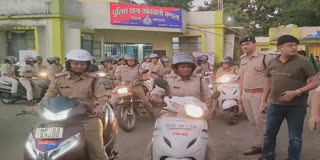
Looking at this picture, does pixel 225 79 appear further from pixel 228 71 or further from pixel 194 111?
pixel 194 111

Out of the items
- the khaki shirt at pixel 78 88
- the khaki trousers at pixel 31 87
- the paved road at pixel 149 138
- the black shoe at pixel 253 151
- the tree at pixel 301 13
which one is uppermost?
the tree at pixel 301 13

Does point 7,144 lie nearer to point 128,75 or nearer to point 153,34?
point 128,75

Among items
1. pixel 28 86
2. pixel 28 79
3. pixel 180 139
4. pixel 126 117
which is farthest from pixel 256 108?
pixel 28 79

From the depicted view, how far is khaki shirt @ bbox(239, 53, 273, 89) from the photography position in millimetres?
5086

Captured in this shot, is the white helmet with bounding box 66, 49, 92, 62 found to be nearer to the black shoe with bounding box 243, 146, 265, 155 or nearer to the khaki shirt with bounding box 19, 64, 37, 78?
the black shoe with bounding box 243, 146, 265, 155

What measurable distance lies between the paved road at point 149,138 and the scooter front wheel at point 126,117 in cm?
12

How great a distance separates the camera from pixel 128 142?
20.3 ft

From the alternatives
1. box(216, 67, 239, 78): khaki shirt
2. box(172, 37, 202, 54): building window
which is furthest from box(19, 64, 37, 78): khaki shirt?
box(172, 37, 202, 54): building window

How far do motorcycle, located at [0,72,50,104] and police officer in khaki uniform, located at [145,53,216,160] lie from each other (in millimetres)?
7474

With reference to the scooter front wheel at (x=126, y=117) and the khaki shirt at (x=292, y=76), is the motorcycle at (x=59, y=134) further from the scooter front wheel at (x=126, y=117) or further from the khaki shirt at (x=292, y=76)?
the scooter front wheel at (x=126, y=117)

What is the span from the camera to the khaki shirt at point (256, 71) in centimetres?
509

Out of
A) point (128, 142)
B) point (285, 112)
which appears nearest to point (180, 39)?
point (128, 142)

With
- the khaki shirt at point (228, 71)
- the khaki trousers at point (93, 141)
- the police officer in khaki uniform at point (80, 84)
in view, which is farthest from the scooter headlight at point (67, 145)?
the khaki shirt at point (228, 71)

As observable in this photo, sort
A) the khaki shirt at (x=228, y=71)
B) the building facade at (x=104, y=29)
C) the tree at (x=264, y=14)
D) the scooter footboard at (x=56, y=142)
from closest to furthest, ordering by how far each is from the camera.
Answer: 1. the scooter footboard at (x=56, y=142)
2. the khaki shirt at (x=228, y=71)
3. the building facade at (x=104, y=29)
4. the tree at (x=264, y=14)
